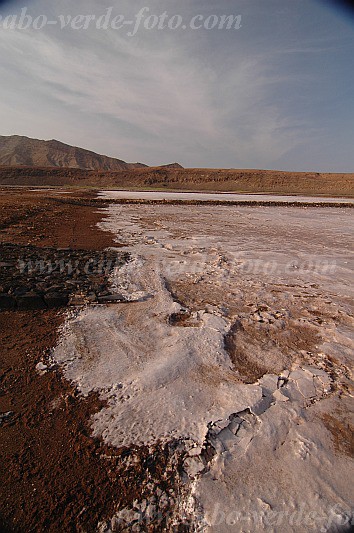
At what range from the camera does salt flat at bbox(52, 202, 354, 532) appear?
181 centimetres

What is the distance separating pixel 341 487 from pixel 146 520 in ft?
3.98

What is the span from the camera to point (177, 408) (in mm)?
2438

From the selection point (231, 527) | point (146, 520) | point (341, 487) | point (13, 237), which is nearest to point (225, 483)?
point (231, 527)

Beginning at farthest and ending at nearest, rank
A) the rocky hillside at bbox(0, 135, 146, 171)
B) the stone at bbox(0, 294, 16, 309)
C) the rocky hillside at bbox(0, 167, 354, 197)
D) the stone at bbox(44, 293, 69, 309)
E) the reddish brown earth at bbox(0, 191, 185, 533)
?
the rocky hillside at bbox(0, 135, 146, 171) < the rocky hillside at bbox(0, 167, 354, 197) < the stone at bbox(44, 293, 69, 309) < the stone at bbox(0, 294, 16, 309) < the reddish brown earth at bbox(0, 191, 185, 533)

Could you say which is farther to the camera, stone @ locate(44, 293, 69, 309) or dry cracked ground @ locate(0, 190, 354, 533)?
stone @ locate(44, 293, 69, 309)

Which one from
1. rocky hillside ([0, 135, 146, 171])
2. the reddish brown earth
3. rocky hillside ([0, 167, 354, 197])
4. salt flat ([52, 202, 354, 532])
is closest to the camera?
the reddish brown earth

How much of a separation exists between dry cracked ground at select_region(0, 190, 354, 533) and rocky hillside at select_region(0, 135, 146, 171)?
12844 centimetres

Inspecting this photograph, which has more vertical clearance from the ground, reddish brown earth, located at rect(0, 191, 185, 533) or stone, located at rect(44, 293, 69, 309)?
reddish brown earth, located at rect(0, 191, 185, 533)


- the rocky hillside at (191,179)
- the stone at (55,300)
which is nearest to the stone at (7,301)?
the stone at (55,300)

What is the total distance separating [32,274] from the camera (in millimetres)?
5168

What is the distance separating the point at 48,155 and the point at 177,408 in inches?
5614

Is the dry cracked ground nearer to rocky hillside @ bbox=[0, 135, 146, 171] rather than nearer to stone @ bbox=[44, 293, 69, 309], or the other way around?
stone @ bbox=[44, 293, 69, 309]

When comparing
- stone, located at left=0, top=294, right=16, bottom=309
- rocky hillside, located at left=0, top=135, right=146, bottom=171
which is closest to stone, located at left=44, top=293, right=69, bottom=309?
stone, located at left=0, top=294, right=16, bottom=309

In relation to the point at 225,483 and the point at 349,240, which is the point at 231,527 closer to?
the point at 225,483
